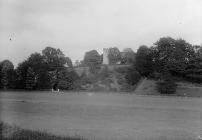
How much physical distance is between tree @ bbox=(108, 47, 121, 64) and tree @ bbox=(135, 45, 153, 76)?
11.1m

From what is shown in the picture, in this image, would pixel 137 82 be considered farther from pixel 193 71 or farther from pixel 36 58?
pixel 36 58

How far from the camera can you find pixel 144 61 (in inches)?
3767

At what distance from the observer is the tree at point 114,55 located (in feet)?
352

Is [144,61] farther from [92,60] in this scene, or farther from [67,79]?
[67,79]

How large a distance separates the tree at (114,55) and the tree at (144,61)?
11.1 meters

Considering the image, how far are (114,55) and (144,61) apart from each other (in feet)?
52.8

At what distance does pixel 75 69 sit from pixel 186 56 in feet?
87.9

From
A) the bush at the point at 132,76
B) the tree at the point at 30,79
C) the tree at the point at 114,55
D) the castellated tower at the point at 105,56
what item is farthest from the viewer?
the castellated tower at the point at 105,56

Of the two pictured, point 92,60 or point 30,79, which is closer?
point 30,79

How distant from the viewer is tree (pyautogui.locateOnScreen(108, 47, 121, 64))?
107 metres

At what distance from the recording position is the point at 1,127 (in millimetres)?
15930

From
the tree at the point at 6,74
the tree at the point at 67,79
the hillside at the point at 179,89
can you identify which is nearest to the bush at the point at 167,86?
the hillside at the point at 179,89

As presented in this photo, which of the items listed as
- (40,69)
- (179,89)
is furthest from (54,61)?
(179,89)

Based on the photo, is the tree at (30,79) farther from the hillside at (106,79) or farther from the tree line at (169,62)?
the tree line at (169,62)
